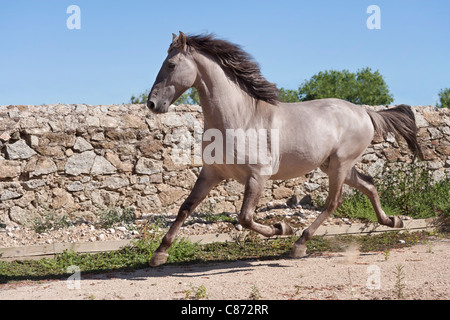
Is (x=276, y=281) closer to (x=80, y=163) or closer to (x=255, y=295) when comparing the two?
(x=255, y=295)

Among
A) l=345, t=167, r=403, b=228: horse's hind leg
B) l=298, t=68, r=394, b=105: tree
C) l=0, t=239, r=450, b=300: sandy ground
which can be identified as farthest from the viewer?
l=298, t=68, r=394, b=105: tree

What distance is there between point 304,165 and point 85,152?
4.27 m

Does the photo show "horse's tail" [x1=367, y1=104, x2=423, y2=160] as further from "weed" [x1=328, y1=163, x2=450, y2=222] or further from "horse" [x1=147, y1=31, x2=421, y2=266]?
"weed" [x1=328, y1=163, x2=450, y2=222]

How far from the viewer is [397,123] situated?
6230 millimetres

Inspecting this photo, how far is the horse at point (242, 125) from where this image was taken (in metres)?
4.63

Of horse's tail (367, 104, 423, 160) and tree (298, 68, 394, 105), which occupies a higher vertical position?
tree (298, 68, 394, 105)

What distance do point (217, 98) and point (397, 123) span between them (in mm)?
2792

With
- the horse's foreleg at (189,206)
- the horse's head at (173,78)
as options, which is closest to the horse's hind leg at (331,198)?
the horse's foreleg at (189,206)

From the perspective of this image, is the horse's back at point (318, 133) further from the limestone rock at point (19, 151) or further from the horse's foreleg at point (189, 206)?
the limestone rock at point (19, 151)

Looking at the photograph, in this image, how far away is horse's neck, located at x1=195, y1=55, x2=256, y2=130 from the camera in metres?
4.70

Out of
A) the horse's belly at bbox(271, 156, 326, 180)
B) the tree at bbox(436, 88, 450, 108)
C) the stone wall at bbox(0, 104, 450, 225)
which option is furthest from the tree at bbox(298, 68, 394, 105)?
the horse's belly at bbox(271, 156, 326, 180)

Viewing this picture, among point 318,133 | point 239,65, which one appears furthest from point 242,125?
point 318,133

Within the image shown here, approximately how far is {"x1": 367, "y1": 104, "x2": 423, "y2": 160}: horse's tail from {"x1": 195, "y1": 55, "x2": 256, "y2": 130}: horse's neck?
7.01ft
